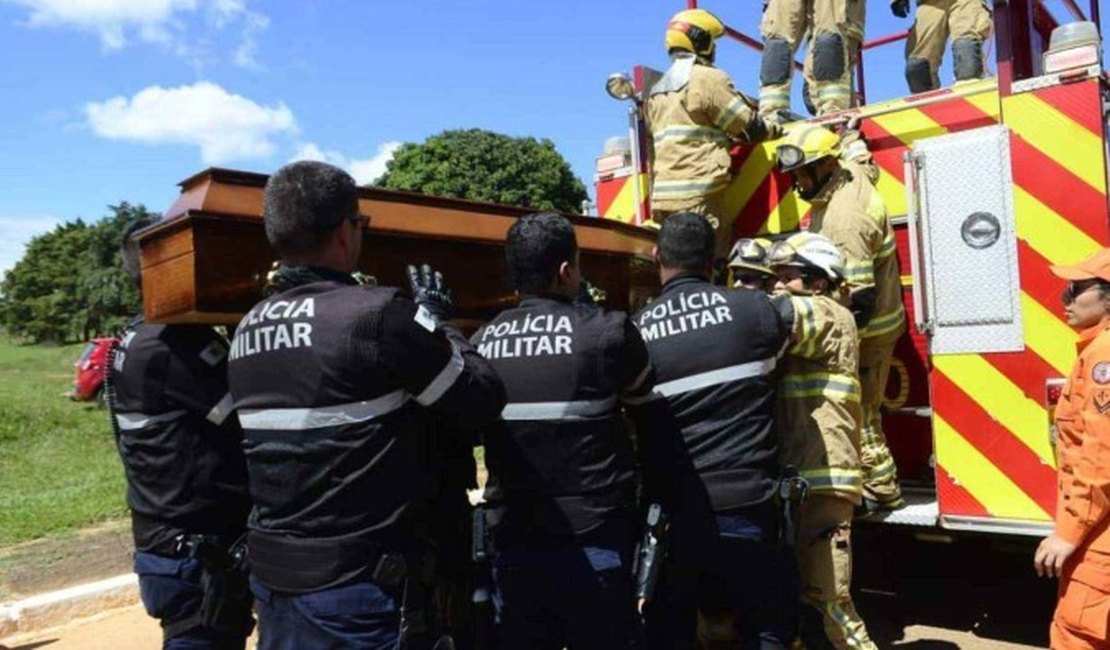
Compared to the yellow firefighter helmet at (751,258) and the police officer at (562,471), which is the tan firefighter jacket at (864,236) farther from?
the police officer at (562,471)

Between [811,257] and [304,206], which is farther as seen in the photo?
[811,257]

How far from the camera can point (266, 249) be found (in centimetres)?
299

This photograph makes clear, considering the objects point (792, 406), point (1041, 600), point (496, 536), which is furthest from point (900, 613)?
point (496, 536)

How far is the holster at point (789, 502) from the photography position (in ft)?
10.3

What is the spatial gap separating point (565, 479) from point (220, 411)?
1.16m

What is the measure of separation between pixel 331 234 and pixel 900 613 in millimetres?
3403

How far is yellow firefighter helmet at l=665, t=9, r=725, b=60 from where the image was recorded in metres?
4.66

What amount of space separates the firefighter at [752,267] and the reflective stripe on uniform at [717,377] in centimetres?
50

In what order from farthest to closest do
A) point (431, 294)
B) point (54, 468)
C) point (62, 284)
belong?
point (62, 284)
point (54, 468)
point (431, 294)

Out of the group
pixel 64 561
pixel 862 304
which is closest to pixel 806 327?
pixel 862 304

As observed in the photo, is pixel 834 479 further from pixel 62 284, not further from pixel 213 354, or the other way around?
pixel 62 284

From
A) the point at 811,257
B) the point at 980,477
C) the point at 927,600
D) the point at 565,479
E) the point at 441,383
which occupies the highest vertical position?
the point at 811,257

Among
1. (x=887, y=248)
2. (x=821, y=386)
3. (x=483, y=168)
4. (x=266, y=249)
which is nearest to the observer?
(x=266, y=249)

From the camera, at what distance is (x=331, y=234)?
7.82 feet
